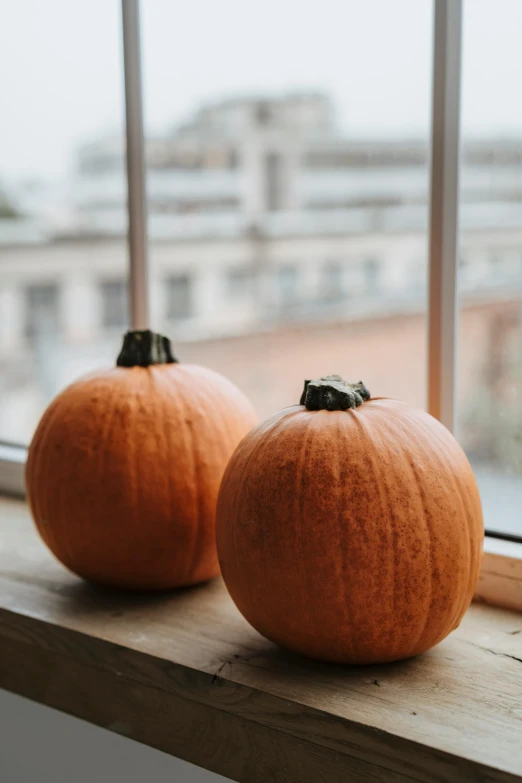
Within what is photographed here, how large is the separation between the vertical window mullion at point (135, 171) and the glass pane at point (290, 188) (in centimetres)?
5

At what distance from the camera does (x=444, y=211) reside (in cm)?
98

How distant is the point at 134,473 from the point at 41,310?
73 centimetres

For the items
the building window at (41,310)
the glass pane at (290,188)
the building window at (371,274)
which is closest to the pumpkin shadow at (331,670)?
the glass pane at (290,188)

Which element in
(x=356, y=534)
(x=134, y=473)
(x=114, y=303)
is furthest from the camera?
(x=114, y=303)

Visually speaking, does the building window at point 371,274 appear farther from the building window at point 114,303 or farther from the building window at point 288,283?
the building window at point 114,303

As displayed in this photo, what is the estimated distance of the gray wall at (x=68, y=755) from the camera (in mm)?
932

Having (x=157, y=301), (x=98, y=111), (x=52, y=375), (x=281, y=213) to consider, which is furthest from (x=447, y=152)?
(x=52, y=375)

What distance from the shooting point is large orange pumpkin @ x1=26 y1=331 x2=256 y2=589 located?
0.93m

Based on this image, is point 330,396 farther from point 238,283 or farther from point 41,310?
point 41,310

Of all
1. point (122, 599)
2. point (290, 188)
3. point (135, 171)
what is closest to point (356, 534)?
point (122, 599)

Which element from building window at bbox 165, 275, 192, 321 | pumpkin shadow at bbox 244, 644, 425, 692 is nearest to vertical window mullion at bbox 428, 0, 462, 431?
pumpkin shadow at bbox 244, 644, 425, 692

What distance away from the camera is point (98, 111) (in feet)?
4.56

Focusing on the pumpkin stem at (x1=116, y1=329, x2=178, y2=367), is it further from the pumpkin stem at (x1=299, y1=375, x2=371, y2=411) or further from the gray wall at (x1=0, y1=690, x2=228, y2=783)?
the gray wall at (x1=0, y1=690, x2=228, y2=783)

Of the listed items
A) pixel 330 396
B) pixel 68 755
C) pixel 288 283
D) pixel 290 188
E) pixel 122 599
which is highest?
pixel 290 188
